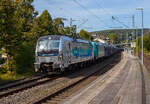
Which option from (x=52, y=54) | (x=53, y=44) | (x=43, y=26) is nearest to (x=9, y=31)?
(x=53, y=44)

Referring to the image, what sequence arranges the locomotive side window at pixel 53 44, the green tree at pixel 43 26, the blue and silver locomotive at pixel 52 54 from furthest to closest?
the green tree at pixel 43 26, the locomotive side window at pixel 53 44, the blue and silver locomotive at pixel 52 54

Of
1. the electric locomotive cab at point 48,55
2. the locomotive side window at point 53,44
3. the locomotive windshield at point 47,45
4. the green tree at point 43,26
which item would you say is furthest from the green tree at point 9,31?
the green tree at point 43,26

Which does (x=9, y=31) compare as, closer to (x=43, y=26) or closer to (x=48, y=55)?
(x=48, y=55)

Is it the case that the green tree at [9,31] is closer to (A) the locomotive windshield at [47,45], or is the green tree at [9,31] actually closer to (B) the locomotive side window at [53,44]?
(A) the locomotive windshield at [47,45]

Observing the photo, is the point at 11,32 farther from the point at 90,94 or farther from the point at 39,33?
the point at 39,33

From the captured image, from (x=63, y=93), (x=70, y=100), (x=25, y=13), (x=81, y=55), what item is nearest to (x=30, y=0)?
(x=25, y=13)

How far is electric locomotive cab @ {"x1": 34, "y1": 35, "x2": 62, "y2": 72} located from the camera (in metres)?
15.2

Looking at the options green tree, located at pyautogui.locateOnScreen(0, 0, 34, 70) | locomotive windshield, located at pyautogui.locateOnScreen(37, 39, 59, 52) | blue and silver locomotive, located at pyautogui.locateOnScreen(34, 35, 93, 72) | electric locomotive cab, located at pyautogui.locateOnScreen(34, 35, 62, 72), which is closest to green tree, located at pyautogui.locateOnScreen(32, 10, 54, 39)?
green tree, located at pyautogui.locateOnScreen(0, 0, 34, 70)

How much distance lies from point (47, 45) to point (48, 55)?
86 cm

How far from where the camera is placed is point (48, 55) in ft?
50.4

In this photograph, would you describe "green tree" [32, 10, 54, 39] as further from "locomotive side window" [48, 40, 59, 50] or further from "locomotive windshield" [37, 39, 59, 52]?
"locomotive side window" [48, 40, 59, 50]

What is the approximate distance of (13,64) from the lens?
1672cm

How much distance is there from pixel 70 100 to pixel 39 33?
1916 cm

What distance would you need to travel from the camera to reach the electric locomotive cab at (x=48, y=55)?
1521 centimetres
